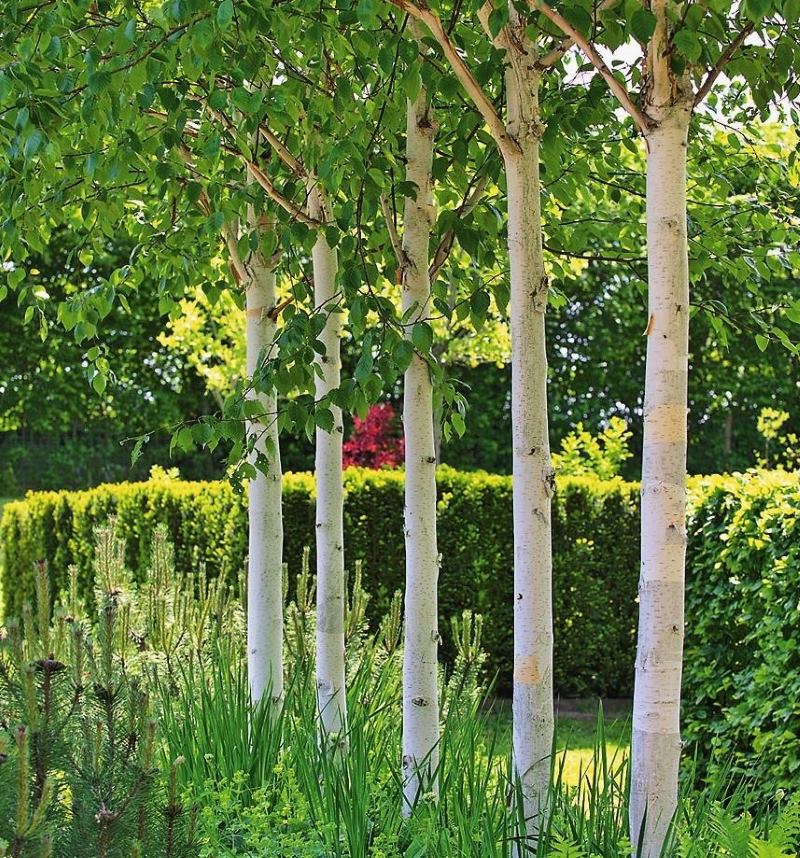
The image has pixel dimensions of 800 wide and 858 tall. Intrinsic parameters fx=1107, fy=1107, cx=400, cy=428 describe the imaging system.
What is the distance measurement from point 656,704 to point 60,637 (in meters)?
1.46

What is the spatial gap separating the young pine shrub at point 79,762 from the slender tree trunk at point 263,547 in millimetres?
1544

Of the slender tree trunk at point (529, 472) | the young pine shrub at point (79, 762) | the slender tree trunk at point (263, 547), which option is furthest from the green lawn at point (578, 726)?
the young pine shrub at point (79, 762)

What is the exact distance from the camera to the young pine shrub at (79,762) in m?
1.93

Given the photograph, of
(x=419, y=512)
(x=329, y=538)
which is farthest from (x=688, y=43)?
(x=329, y=538)

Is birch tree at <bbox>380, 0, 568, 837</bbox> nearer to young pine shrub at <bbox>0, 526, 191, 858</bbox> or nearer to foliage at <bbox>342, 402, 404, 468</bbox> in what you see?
young pine shrub at <bbox>0, 526, 191, 858</bbox>

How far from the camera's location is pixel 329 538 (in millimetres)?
3846

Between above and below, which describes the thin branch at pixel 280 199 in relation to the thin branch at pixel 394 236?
above

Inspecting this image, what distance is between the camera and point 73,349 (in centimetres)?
1739

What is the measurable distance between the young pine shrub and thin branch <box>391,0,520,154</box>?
1491 mm

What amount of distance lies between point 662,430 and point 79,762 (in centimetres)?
144

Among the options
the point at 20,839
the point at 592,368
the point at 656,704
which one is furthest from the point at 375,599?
the point at 592,368

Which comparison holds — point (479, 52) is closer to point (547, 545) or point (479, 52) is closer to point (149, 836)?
point (547, 545)

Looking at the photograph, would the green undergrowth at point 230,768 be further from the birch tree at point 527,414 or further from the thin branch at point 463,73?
the thin branch at point 463,73

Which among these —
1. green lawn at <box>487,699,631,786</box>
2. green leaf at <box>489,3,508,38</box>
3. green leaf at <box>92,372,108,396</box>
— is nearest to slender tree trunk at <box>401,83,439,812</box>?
green leaf at <box>489,3,508,38</box>
